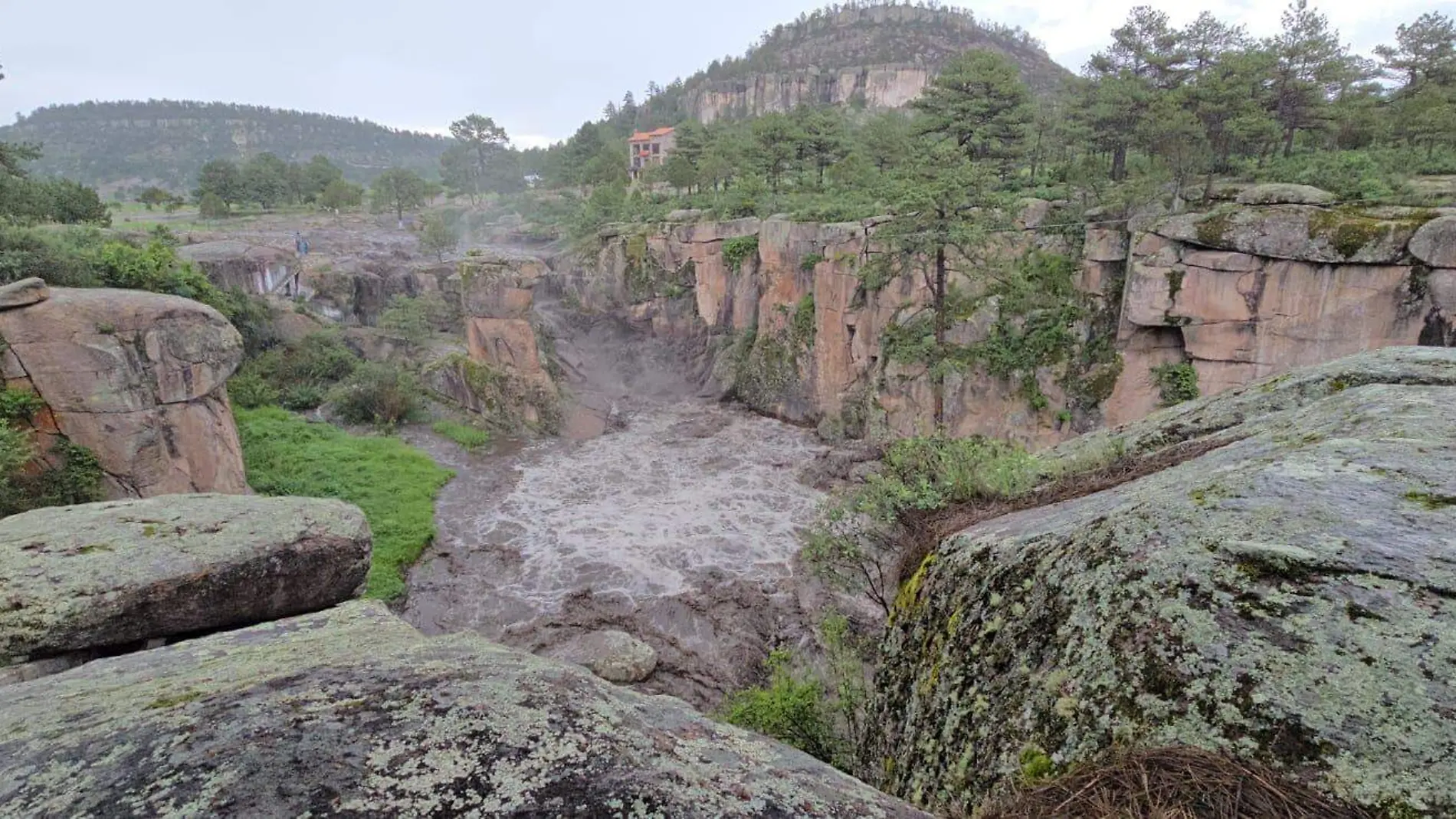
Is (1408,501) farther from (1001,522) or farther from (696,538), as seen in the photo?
(696,538)

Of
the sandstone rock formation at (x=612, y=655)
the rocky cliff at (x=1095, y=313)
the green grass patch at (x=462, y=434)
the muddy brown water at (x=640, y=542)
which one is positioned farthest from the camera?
the green grass patch at (x=462, y=434)

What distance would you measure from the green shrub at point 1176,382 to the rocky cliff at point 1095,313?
0.23 ft

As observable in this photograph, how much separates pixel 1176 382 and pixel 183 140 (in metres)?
175

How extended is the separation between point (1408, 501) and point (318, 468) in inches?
831

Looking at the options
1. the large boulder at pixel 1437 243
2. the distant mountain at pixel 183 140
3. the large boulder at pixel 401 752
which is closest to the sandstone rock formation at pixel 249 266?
the large boulder at pixel 401 752

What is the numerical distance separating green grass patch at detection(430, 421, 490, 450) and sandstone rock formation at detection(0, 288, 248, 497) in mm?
8962

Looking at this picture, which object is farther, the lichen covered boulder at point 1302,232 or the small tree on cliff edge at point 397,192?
the small tree on cliff edge at point 397,192

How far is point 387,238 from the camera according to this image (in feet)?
160

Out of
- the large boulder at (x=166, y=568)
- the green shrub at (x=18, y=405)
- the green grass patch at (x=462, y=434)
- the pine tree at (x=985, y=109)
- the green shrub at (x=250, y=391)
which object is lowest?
the green grass patch at (x=462, y=434)

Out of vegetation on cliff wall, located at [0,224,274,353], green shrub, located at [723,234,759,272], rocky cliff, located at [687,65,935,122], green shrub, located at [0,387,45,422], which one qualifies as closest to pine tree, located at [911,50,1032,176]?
green shrub, located at [723,234,759,272]

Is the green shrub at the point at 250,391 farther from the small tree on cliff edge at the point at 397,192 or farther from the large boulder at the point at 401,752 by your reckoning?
the small tree on cliff edge at the point at 397,192

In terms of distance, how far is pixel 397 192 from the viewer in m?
58.4

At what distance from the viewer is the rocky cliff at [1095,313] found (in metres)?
13.9

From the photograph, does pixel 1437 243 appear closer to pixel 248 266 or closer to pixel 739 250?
pixel 739 250
